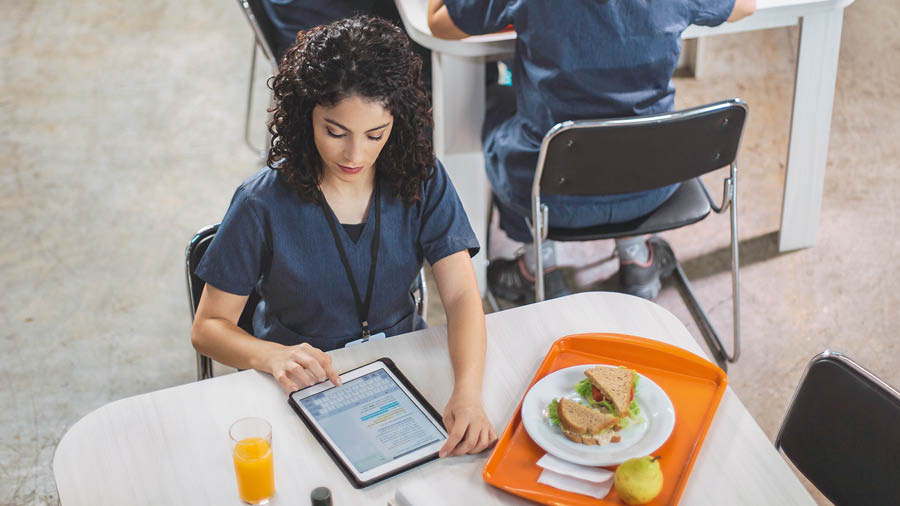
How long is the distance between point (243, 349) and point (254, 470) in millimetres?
303

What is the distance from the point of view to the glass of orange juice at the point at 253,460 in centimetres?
119

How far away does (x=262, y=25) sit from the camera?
2.58 m

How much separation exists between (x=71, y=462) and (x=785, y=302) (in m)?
1.98

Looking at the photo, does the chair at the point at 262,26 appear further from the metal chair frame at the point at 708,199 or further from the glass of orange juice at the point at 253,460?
the glass of orange juice at the point at 253,460

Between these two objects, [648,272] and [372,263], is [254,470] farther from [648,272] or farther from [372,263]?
[648,272]

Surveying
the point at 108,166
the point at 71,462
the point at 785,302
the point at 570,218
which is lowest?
the point at 785,302

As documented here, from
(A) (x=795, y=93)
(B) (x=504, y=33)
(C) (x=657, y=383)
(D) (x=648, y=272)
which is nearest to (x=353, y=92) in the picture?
(C) (x=657, y=383)

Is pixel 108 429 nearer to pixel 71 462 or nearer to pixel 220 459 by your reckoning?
pixel 71 462

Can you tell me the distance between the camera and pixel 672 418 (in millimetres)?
1314

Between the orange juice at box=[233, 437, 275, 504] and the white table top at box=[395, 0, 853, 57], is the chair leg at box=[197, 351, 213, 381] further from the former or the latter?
the white table top at box=[395, 0, 853, 57]

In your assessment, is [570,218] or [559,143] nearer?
[559,143]

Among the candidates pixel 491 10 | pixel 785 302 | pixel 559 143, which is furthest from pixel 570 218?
pixel 785 302

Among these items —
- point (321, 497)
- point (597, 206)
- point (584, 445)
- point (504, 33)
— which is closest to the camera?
point (321, 497)

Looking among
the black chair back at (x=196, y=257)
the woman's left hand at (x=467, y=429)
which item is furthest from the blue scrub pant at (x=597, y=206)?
the woman's left hand at (x=467, y=429)
